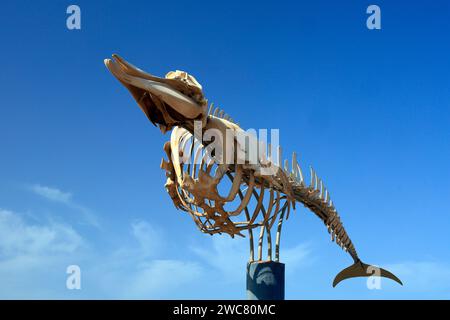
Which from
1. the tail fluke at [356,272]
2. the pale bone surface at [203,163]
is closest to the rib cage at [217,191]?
the pale bone surface at [203,163]

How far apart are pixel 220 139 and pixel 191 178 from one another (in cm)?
105

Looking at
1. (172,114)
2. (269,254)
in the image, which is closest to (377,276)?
(269,254)

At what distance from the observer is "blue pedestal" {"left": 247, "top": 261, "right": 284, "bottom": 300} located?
10547 mm

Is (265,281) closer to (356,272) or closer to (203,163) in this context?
(203,163)

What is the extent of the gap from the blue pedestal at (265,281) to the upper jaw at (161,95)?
3.62 meters

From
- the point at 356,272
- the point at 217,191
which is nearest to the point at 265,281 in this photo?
the point at 217,191

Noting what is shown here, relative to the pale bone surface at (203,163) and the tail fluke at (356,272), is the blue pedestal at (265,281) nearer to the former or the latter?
the pale bone surface at (203,163)

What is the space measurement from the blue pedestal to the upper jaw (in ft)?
11.9

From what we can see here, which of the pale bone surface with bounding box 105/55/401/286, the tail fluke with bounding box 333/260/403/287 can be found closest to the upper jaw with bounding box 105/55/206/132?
the pale bone surface with bounding box 105/55/401/286

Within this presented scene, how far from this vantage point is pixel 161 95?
347 inches

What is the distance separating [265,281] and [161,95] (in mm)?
4608

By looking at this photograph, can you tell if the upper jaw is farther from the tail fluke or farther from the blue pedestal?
the tail fluke

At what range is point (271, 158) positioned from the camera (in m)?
10.9
